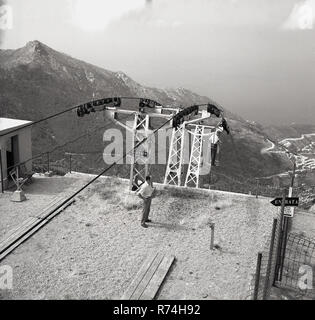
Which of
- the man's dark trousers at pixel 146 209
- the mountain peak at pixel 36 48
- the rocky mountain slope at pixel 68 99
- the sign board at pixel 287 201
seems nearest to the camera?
the sign board at pixel 287 201

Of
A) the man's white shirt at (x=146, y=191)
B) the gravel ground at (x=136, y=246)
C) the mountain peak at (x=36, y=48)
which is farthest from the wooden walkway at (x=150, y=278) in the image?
the mountain peak at (x=36, y=48)

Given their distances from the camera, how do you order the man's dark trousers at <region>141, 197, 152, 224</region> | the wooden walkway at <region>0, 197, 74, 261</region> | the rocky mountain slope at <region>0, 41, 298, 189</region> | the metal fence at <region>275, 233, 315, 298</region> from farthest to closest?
the rocky mountain slope at <region>0, 41, 298, 189</region>
the man's dark trousers at <region>141, 197, 152, 224</region>
the wooden walkway at <region>0, 197, 74, 261</region>
the metal fence at <region>275, 233, 315, 298</region>

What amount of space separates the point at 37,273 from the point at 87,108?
7.96 meters

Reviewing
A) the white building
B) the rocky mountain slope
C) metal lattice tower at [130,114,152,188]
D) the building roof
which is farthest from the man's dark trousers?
the rocky mountain slope

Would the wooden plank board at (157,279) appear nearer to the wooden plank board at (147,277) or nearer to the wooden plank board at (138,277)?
the wooden plank board at (147,277)

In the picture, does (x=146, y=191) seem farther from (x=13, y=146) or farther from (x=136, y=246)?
(x=13, y=146)

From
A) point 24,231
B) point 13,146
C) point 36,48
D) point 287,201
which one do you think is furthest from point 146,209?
point 36,48

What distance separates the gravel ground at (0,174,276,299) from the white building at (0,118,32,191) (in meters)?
3.73

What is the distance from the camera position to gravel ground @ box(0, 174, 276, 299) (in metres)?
10.2

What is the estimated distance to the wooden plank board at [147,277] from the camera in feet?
32.0

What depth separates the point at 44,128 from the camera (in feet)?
191

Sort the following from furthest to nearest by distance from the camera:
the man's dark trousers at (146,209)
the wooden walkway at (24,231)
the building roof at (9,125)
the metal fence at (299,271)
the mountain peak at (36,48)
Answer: the mountain peak at (36,48) < the building roof at (9,125) < the man's dark trousers at (146,209) < the wooden walkway at (24,231) < the metal fence at (299,271)

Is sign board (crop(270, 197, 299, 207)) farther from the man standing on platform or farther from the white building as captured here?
the white building

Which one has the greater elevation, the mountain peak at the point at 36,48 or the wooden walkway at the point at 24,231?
the mountain peak at the point at 36,48
